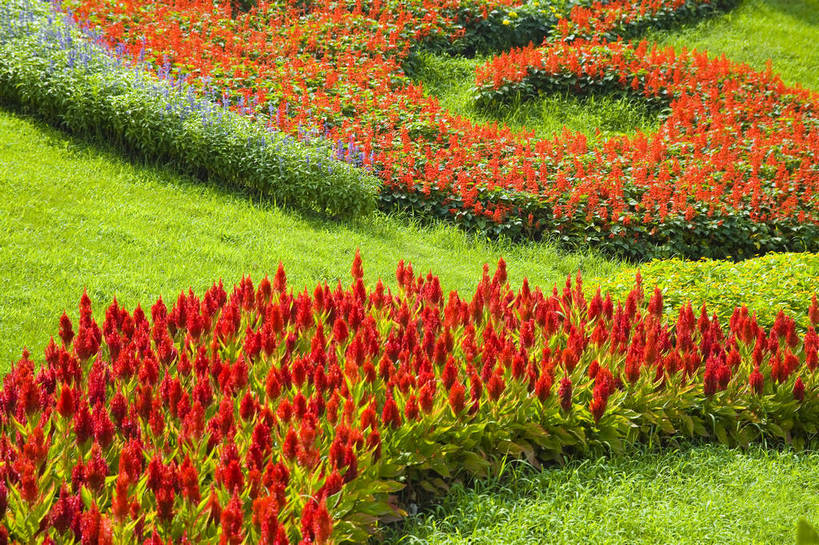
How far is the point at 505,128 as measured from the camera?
1073 cm

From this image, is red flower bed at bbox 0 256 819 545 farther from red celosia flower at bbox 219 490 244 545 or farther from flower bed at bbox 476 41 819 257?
flower bed at bbox 476 41 819 257

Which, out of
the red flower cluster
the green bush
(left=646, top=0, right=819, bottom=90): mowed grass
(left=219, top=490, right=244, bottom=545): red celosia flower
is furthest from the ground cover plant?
(left=646, top=0, right=819, bottom=90): mowed grass

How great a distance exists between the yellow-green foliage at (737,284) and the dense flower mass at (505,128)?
6.36ft

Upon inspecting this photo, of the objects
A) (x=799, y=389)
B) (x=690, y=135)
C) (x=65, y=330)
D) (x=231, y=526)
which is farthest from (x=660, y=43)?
(x=231, y=526)

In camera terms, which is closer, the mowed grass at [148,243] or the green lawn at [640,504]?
the green lawn at [640,504]

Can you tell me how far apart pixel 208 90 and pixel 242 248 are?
Result: 3327 millimetres

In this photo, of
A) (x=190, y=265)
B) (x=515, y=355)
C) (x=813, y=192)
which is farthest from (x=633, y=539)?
(x=813, y=192)

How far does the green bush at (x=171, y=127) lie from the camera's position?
8.30 metres

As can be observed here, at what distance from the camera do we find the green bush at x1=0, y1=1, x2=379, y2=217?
27.2ft

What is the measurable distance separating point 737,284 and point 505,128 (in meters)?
4.86

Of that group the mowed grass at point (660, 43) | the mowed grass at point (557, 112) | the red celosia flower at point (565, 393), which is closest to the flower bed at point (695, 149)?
the mowed grass at point (557, 112)

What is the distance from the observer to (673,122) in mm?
11164

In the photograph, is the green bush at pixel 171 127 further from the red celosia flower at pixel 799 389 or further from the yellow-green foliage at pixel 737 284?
the red celosia flower at pixel 799 389

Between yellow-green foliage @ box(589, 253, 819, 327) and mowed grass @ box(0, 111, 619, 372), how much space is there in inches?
49.8
